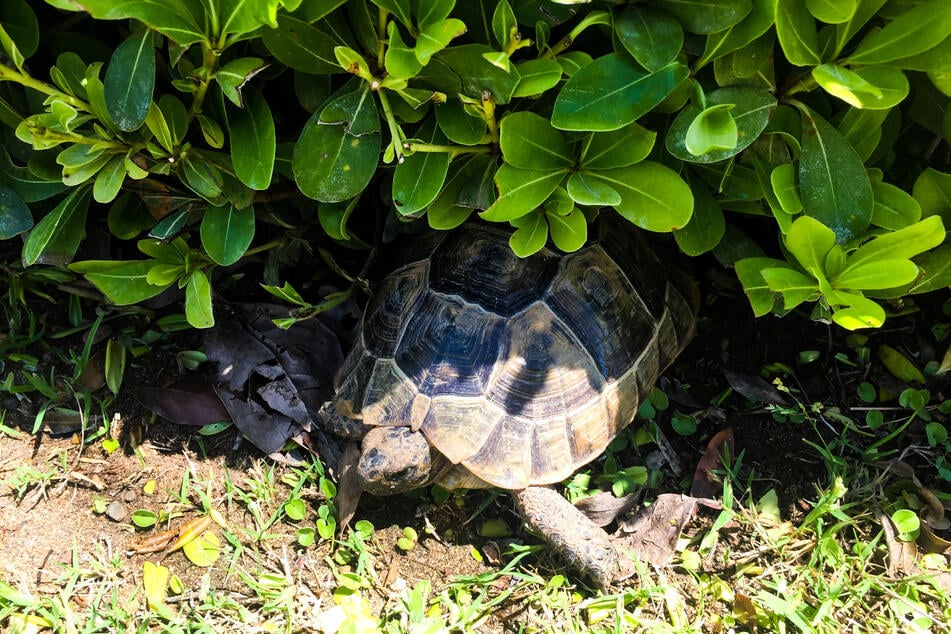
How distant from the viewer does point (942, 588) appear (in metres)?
2.45

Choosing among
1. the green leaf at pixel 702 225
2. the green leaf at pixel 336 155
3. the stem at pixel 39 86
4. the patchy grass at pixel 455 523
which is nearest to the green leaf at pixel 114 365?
the patchy grass at pixel 455 523

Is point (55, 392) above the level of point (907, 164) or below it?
below

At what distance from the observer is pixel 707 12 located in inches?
66.3

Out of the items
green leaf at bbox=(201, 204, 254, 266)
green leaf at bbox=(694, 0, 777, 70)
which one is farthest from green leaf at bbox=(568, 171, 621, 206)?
green leaf at bbox=(201, 204, 254, 266)

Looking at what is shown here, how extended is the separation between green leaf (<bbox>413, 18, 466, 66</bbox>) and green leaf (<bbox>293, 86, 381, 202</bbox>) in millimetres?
316

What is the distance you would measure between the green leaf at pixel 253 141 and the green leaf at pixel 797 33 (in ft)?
4.34

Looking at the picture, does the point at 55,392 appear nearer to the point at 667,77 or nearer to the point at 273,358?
the point at 273,358

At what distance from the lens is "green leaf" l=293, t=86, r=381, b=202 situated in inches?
74.7

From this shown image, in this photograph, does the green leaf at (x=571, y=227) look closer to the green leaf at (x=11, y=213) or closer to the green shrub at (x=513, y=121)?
the green shrub at (x=513, y=121)

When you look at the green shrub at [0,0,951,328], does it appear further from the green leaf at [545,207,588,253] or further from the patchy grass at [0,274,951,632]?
the patchy grass at [0,274,951,632]

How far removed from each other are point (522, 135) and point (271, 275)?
4.12ft

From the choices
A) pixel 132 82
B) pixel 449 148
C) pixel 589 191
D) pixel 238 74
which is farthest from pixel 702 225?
pixel 132 82

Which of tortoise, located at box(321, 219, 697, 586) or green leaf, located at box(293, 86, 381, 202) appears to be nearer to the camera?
green leaf, located at box(293, 86, 381, 202)

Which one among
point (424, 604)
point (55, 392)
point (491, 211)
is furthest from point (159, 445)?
point (491, 211)
